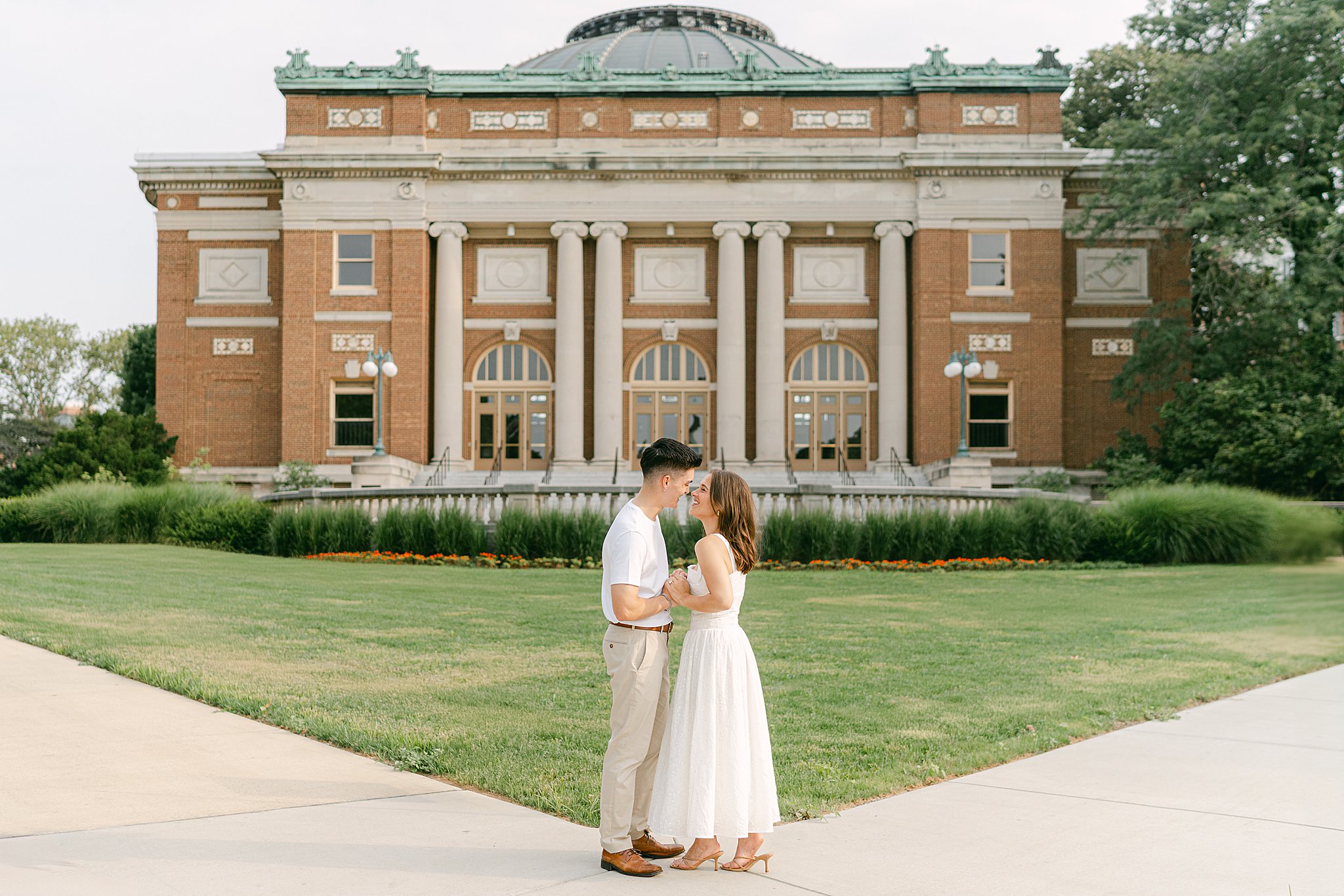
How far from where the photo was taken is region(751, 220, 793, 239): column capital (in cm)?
4241

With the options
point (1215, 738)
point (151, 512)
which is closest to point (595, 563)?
point (151, 512)

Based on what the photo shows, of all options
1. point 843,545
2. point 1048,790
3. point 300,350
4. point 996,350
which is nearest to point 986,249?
point 996,350

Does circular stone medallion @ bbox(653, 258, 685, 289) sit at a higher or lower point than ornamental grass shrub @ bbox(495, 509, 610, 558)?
higher

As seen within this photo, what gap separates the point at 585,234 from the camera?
42656mm

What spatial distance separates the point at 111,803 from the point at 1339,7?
→ 6385 mm

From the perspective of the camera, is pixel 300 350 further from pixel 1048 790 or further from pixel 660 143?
pixel 1048 790

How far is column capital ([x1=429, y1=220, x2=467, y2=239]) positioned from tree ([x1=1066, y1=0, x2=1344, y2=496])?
836 inches

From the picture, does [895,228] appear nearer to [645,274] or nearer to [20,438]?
[645,274]

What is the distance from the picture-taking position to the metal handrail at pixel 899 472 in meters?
39.9

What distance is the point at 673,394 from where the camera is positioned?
43.6 meters

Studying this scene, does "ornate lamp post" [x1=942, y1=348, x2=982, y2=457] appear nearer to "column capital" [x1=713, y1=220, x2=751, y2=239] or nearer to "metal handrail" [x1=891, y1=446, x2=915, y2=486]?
Result: "metal handrail" [x1=891, y1=446, x2=915, y2=486]

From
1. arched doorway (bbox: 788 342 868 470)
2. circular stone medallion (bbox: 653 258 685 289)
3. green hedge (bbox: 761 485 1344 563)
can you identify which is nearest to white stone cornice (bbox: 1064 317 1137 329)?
arched doorway (bbox: 788 342 868 470)

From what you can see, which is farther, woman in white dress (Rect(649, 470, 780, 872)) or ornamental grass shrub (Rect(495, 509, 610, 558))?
ornamental grass shrub (Rect(495, 509, 610, 558))

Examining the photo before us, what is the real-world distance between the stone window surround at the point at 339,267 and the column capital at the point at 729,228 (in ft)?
39.2
